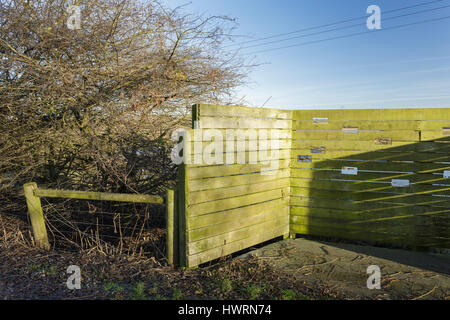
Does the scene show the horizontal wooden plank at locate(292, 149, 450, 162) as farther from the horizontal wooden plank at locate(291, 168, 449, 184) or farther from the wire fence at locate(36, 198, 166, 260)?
the wire fence at locate(36, 198, 166, 260)

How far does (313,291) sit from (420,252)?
8.27 ft

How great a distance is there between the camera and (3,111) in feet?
19.9

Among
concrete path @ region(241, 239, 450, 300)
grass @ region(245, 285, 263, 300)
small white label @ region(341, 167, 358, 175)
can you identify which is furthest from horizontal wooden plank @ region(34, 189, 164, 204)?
small white label @ region(341, 167, 358, 175)

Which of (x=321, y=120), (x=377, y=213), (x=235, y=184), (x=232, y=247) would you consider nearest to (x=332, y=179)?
(x=377, y=213)

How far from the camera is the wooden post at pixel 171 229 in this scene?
13.5ft

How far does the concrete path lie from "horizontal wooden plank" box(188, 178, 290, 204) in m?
0.87

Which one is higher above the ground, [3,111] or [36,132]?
[3,111]

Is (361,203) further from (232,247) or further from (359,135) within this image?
(232,247)

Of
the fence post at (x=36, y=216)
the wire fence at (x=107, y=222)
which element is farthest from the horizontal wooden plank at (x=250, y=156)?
the fence post at (x=36, y=216)

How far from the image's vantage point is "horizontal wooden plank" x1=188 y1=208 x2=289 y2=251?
13.7 ft

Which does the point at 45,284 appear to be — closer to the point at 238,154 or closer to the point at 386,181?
the point at 238,154

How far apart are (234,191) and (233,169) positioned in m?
0.29

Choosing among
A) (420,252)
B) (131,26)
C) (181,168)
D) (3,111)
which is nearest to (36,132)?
(3,111)

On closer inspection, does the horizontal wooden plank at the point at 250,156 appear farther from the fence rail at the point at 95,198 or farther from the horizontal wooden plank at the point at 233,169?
the fence rail at the point at 95,198
